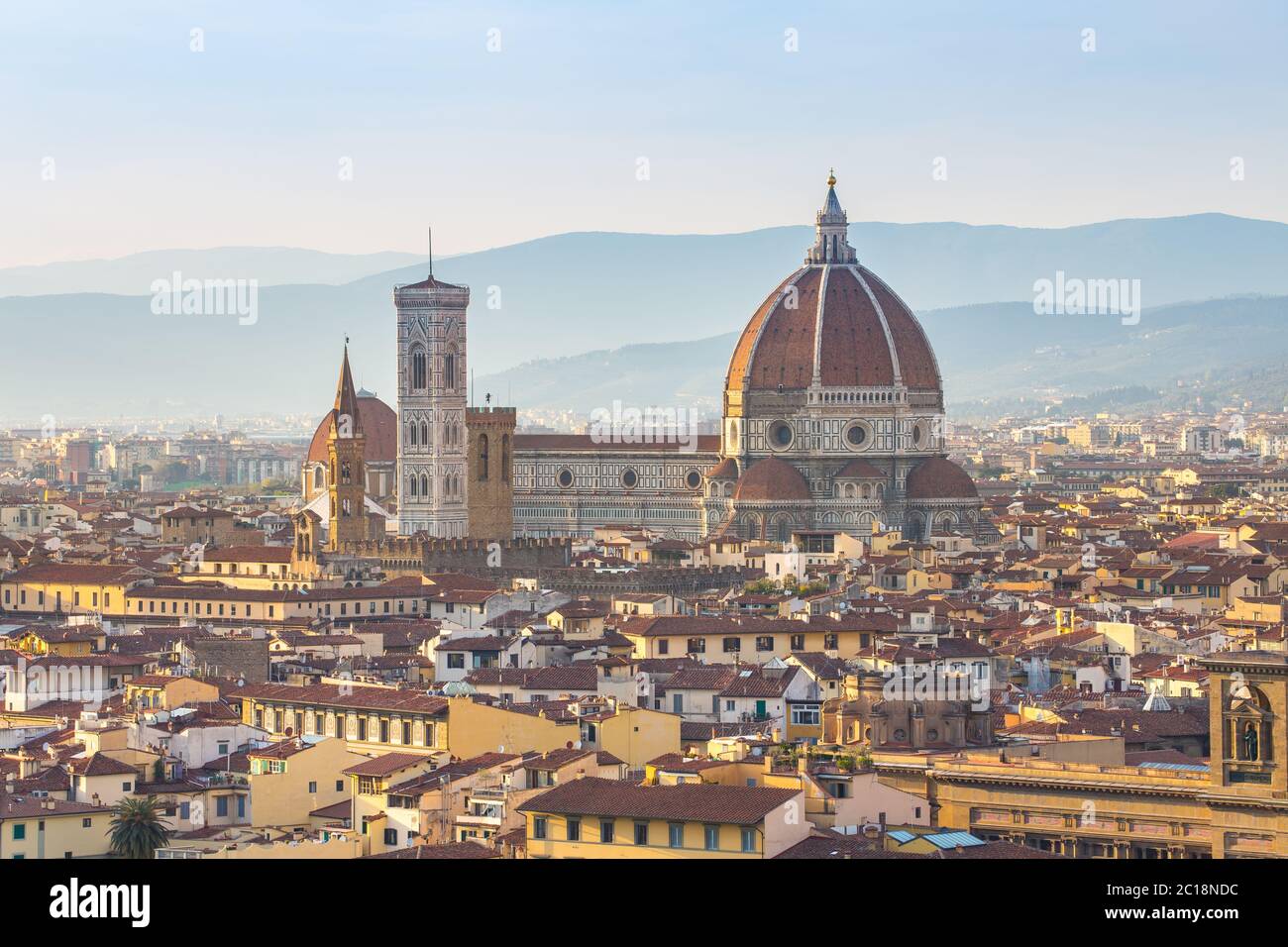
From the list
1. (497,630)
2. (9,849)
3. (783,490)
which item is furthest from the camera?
(783,490)

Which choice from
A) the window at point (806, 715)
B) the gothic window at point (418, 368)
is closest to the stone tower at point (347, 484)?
the gothic window at point (418, 368)

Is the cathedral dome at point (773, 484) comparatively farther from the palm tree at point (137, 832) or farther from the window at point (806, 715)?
the palm tree at point (137, 832)

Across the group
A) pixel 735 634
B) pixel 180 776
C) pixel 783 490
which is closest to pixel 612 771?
pixel 180 776

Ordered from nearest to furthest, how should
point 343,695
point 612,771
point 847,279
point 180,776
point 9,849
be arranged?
point 9,849 < point 612,771 < point 180,776 < point 343,695 < point 847,279
